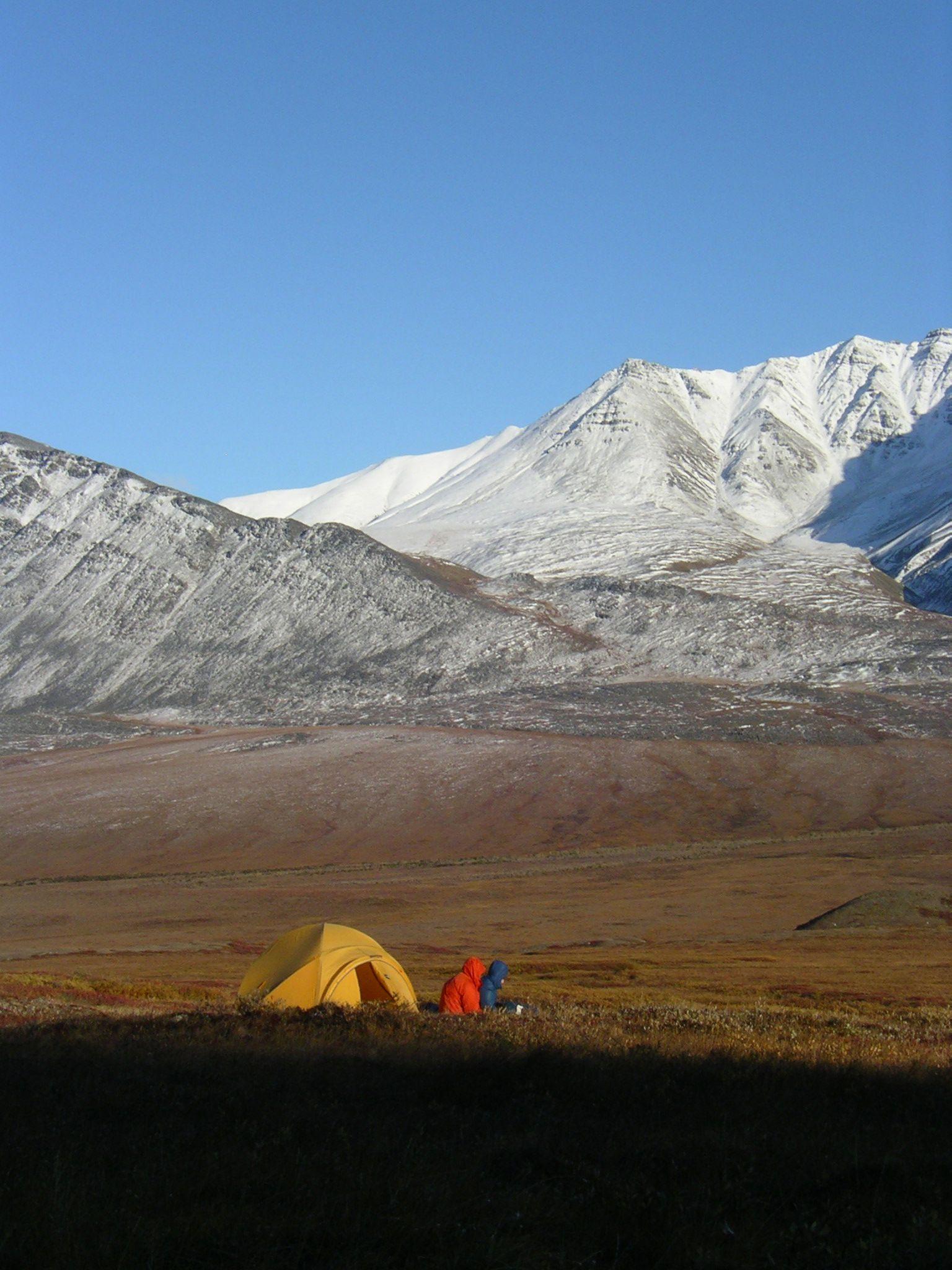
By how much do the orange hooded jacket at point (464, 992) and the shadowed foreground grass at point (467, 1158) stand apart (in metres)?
7.42

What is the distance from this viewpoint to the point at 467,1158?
8523mm

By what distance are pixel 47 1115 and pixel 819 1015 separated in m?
14.1

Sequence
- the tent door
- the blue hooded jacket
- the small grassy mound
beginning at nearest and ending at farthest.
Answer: the blue hooded jacket < the tent door < the small grassy mound

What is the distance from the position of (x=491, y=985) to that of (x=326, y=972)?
322 cm

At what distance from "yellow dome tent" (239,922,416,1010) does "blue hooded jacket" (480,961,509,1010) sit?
1.33 m

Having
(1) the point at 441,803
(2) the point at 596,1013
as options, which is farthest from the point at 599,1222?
(1) the point at 441,803

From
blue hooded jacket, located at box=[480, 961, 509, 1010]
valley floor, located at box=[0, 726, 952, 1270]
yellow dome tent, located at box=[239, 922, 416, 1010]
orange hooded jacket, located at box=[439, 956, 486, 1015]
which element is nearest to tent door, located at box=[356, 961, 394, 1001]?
yellow dome tent, located at box=[239, 922, 416, 1010]

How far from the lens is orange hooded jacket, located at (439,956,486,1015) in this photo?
21250mm

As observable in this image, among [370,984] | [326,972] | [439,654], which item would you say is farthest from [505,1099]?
[439,654]

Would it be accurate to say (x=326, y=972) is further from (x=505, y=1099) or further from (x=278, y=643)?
(x=278, y=643)

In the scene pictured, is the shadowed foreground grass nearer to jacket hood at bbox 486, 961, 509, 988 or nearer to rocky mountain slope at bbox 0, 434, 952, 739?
jacket hood at bbox 486, 961, 509, 988

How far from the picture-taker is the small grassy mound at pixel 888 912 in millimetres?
49031

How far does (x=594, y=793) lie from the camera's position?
107 m

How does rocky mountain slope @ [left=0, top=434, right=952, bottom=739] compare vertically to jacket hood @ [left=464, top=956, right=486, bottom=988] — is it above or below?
above
